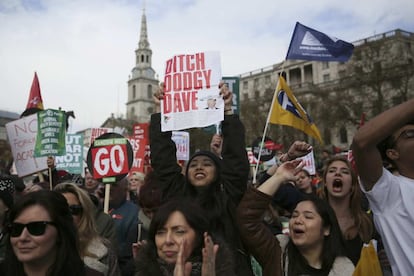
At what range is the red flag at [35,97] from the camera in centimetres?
863

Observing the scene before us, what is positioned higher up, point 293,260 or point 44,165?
point 44,165

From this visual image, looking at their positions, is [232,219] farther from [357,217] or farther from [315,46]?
[315,46]

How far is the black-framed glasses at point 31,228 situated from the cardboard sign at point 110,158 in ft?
11.5

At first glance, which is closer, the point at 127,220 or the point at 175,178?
the point at 175,178

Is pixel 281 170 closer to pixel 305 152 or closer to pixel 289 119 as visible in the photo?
pixel 305 152

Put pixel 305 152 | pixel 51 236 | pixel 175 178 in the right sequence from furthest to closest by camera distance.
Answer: pixel 175 178
pixel 305 152
pixel 51 236

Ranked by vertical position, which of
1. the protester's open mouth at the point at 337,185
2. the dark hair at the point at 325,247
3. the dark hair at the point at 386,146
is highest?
the dark hair at the point at 386,146

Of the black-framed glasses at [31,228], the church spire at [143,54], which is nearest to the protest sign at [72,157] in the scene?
the black-framed glasses at [31,228]

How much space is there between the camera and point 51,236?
2324mm

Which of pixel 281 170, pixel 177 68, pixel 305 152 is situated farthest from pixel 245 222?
pixel 177 68

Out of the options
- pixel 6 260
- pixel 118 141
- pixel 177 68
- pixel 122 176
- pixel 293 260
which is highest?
pixel 177 68

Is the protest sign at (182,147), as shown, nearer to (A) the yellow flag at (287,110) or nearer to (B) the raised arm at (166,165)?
(A) the yellow flag at (287,110)

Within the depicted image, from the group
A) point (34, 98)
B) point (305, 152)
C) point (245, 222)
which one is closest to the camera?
point (245, 222)

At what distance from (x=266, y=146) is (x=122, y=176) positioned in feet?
16.4
